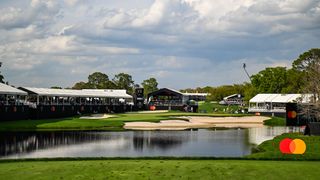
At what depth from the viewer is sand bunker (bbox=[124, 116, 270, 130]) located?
72.8 meters

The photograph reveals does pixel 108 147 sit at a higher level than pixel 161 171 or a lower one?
lower

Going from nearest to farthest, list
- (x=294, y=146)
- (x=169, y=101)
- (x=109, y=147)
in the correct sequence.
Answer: (x=294, y=146) → (x=109, y=147) → (x=169, y=101)

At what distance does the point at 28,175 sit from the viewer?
21.4 metres

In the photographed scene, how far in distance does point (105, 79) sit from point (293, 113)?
538 feet

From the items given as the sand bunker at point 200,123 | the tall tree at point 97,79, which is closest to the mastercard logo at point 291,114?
the sand bunker at point 200,123

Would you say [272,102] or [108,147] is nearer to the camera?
[108,147]

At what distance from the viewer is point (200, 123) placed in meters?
82.0

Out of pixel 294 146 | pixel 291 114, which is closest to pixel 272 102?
pixel 294 146

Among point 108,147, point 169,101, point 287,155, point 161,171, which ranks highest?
point 169,101

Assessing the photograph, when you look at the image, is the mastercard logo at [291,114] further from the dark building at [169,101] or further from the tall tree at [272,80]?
the tall tree at [272,80]

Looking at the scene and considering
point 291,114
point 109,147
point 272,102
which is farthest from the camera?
point 272,102

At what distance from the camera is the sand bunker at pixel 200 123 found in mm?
72812

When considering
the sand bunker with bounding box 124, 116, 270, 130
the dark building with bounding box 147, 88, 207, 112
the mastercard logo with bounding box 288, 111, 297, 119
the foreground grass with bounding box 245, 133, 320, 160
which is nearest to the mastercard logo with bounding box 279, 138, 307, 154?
the foreground grass with bounding box 245, 133, 320, 160

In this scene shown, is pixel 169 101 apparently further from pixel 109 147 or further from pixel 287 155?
pixel 287 155
